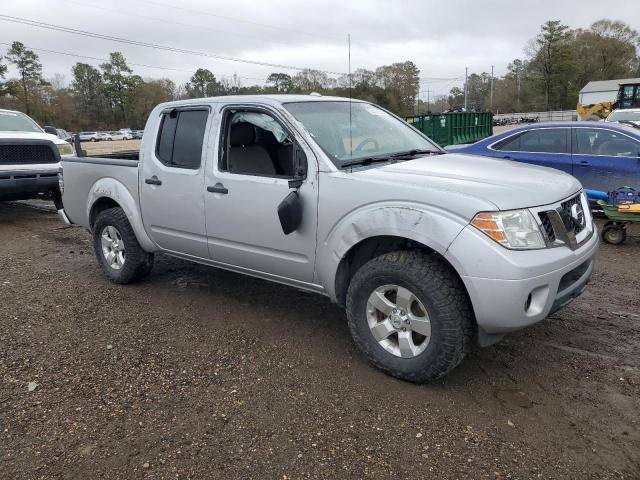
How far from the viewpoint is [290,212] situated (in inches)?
142

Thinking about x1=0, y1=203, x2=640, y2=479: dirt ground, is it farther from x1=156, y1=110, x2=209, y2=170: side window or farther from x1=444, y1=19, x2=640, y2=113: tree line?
x1=444, y1=19, x2=640, y2=113: tree line

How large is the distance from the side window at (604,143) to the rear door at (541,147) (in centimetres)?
17

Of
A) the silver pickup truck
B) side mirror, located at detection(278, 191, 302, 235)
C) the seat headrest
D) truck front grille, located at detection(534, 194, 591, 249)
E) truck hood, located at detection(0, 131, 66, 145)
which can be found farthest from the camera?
truck hood, located at detection(0, 131, 66, 145)

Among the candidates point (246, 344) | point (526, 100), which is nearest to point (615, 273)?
point (246, 344)

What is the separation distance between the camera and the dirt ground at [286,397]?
2645mm

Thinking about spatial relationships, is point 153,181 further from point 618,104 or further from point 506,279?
point 618,104

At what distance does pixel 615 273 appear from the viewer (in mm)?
5496

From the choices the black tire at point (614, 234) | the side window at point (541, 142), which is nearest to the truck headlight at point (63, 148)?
the side window at point (541, 142)

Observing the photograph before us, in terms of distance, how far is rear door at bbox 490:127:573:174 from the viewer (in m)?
7.64

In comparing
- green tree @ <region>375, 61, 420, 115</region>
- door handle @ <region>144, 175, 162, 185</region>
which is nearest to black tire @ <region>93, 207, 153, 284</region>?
door handle @ <region>144, 175, 162, 185</region>

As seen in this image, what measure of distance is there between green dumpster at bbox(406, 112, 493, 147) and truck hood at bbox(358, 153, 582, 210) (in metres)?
14.3

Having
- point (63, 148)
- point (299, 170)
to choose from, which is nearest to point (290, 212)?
point (299, 170)

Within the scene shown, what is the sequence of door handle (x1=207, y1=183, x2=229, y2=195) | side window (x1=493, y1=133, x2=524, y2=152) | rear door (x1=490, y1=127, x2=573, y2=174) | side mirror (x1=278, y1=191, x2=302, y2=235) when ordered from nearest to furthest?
side mirror (x1=278, y1=191, x2=302, y2=235)
door handle (x1=207, y1=183, x2=229, y2=195)
rear door (x1=490, y1=127, x2=573, y2=174)
side window (x1=493, y1=133, x2=524, y2=152)

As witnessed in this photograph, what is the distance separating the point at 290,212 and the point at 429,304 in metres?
1.16
